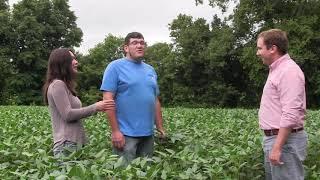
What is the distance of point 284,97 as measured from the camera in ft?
14.7

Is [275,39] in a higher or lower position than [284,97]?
higher

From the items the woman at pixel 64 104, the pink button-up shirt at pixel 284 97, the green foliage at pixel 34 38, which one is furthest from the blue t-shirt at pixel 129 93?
the green foliage at pixel 34 38

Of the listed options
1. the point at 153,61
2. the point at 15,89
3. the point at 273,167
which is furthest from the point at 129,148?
the point at 153,61

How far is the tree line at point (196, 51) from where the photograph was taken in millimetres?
39344

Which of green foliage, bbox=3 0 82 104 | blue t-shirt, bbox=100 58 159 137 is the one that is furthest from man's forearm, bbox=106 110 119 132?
green foliage, bbox=3 0 82 104

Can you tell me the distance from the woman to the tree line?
109 ft

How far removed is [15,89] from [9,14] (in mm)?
8769

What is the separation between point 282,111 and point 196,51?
44363mm

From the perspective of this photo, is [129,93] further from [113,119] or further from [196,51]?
[196,51]

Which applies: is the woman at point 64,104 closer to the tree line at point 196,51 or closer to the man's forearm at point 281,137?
the man's forearm at point 281,137

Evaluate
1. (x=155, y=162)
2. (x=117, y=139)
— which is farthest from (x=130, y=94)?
(x=155, y=162)

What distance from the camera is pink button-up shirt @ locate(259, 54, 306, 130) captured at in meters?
4.44

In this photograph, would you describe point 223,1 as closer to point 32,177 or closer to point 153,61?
point 153,61

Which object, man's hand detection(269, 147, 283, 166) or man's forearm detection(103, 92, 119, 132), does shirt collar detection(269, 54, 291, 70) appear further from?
man's forearm detection(103, 92, 119, 132)
